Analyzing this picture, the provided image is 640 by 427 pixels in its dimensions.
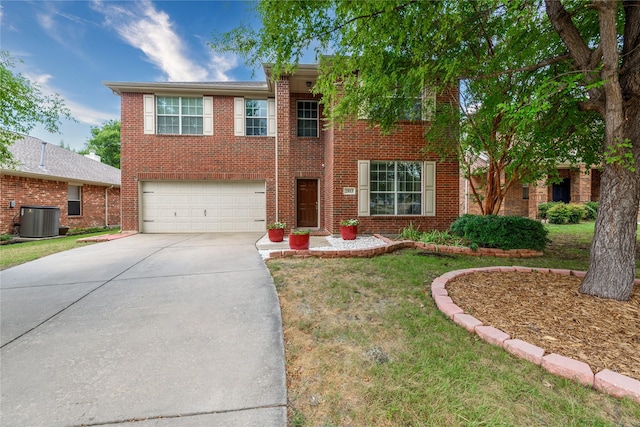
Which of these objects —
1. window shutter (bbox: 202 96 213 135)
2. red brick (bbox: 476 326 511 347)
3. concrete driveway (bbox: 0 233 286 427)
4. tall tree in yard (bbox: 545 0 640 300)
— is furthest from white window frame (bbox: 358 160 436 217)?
red brick (bbox: 476 326 511 347)

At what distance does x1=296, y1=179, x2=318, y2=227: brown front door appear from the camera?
10.2 meters

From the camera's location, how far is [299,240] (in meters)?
6.25

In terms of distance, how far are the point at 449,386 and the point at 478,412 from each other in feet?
0.75

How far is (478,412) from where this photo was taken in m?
1.63

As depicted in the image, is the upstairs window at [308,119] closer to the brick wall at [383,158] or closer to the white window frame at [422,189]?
the brick wall at [383,158]

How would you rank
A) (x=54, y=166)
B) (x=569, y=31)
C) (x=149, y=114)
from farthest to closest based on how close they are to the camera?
(x=54, y=166) < (x=149, y=114) < (x=569, y=31)

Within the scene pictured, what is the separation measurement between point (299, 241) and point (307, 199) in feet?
13.6

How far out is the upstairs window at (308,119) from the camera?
10.1 meters

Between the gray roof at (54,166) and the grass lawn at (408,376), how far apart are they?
13.5 meters

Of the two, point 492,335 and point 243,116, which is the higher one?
point 243,116

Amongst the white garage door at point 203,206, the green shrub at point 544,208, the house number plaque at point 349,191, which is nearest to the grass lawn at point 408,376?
the house number plaque at point 349,191

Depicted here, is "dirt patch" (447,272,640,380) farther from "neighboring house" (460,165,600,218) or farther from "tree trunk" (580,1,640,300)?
"neighboring house" (460,165,600,218)

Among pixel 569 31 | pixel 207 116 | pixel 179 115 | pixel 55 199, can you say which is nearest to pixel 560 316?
pixel 569 31

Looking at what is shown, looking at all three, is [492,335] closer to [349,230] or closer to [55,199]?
[349,230]
